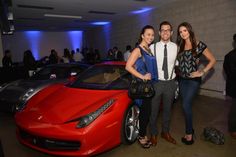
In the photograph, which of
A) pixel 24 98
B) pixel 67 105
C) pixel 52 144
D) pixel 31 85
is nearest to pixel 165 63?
pixel 67 105

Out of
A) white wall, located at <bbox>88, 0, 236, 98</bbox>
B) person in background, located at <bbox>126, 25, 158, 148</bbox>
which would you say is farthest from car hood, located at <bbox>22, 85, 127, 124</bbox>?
white wall, located at <bbox>88, 0, 236, 98</bbox>

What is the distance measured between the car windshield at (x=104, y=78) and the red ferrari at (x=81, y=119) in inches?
0.6

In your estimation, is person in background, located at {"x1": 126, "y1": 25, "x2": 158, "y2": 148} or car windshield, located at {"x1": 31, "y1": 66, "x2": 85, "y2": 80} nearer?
person in background, located at {"x1": 126, "y1": 25, "x2": 158, "y2": 148}

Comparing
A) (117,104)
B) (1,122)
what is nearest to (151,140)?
(117,104)

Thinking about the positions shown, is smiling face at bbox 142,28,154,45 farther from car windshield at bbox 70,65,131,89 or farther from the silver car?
the silver car

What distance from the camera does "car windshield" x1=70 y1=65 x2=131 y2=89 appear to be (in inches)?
132

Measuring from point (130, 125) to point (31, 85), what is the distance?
2.51 meters

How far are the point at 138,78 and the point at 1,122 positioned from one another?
10.2 feet

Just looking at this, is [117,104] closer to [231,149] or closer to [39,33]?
[231,149]

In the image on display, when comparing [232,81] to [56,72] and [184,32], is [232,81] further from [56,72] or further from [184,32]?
[56,72]

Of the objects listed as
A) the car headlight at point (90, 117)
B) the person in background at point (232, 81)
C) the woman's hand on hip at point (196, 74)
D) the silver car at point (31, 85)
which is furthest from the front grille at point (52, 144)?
the person in background at point (232, 81)

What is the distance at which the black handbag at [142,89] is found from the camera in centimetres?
274

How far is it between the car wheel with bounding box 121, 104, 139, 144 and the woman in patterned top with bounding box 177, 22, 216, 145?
0.72 meters

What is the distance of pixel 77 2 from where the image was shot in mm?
7363
